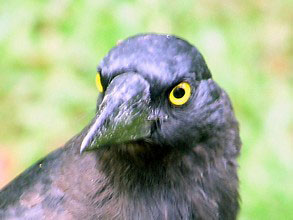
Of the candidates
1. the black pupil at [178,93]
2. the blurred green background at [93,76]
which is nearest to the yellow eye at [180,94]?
the black pupil at [178,93]

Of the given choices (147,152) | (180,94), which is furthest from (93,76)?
(180,94)

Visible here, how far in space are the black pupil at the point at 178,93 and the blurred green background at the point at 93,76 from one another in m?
1.84

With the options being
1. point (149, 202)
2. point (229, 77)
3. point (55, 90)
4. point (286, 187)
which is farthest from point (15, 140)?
point (149, 202)

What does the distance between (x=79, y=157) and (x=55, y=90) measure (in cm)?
218

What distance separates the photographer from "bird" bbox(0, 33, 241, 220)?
2.84 m

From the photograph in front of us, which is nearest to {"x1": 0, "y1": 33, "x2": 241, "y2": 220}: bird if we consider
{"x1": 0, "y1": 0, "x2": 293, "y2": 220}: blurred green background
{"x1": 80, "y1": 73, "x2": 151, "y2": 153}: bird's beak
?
{"x1": 80, "y1": 73, "x2": 151, "y2": 153}: bird's beak

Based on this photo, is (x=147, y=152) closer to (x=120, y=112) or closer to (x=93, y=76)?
(x=120, y=112)

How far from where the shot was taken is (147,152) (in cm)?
304

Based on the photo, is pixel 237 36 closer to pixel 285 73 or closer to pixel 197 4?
pixel 197 4

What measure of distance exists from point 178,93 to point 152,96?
12cm

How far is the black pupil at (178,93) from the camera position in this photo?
114 inches

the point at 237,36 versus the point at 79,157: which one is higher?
the point at 237,36

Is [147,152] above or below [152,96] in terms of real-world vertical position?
below

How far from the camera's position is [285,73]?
6.09m
